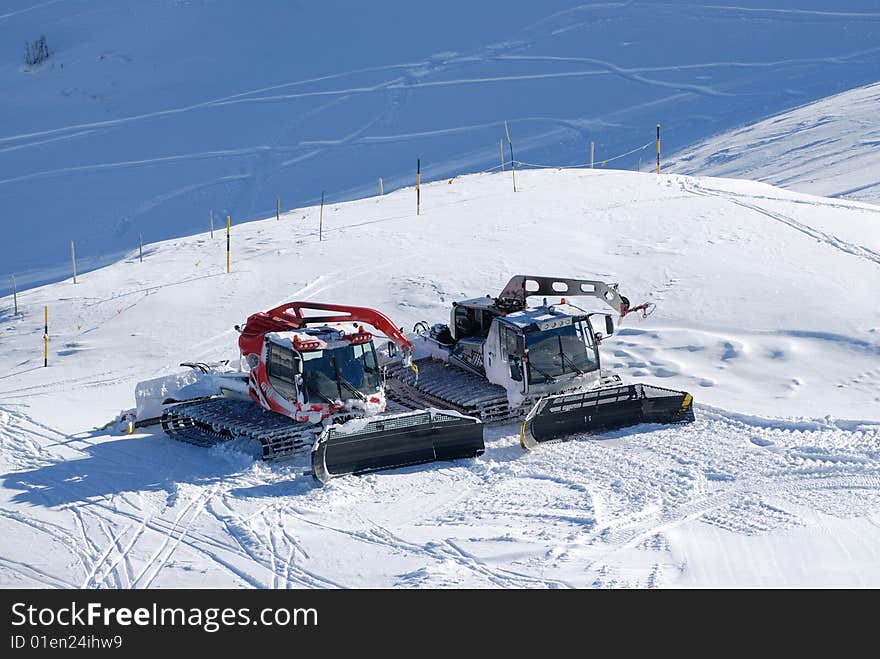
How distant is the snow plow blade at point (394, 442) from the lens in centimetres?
1351

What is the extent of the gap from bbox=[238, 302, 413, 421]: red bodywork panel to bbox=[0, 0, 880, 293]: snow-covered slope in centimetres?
2301

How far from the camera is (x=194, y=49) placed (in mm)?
57375

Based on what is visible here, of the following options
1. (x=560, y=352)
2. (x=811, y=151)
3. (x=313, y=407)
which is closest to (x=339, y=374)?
(x=313, y=407)

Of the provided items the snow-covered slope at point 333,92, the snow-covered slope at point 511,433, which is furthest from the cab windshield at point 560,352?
the snow-covered slope at point 333,92

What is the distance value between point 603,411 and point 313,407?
3.78m

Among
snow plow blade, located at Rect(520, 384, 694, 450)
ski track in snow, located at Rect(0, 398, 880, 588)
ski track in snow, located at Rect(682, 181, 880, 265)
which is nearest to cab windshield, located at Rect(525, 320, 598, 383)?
snow plow blade, located at Rect(520, 384, 694, 450)

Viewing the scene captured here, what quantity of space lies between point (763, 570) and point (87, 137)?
44.8m

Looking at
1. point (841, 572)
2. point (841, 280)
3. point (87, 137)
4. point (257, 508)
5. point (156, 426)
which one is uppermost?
point (87, 137)

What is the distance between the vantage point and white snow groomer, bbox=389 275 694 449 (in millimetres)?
14812

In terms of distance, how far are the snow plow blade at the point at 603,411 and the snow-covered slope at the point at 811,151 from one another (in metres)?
20.4

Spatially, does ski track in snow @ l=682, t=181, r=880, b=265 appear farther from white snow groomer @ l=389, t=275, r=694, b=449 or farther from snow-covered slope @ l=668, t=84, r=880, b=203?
white snow groomer @ l=389, t=275, r=694, b=449

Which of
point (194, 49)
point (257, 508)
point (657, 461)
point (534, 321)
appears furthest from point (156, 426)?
point (194, 49)
